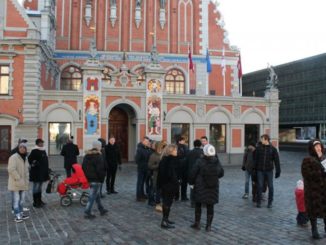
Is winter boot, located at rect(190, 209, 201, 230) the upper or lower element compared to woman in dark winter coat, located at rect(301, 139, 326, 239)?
lower

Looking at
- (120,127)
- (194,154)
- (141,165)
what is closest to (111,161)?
(141,165)

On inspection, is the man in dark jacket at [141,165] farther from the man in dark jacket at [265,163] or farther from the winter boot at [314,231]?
the winter boot at [314,231]

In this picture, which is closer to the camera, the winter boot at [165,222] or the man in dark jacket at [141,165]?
the winter boot at [165,222]

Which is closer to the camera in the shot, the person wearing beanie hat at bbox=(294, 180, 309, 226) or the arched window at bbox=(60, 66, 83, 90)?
the person wearing beanie hat at bbox=(294, 180, 309, 226)

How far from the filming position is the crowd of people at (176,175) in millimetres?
7273

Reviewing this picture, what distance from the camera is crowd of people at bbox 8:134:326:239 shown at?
23.9ft

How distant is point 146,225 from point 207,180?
1.67 m

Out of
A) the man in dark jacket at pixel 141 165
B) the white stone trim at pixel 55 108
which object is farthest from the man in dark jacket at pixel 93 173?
the white stone trim at pixel 55 108

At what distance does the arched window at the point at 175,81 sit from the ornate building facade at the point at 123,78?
75mm

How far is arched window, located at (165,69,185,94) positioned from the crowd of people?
17.5 m

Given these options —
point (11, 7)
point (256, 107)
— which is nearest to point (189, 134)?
point (256, 107)

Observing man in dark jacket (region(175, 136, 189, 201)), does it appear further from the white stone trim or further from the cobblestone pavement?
the white stone trim

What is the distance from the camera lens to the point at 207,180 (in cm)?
770

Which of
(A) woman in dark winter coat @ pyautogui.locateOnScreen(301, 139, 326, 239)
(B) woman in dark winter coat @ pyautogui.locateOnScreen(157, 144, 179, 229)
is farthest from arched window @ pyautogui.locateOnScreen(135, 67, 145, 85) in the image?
(A) woman in dark winter coat @ pyautogui.locateOnScreen(301, 139, 326, 239)
